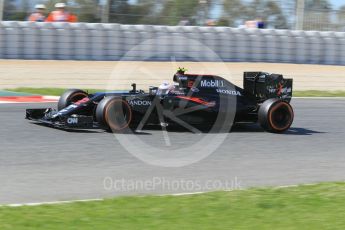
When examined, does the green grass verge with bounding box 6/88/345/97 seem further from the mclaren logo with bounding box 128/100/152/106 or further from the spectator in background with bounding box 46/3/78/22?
the mclaren logo with bounding box 128/100/152/106

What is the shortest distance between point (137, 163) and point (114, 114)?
5.30 feet

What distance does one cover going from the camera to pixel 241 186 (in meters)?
7.07

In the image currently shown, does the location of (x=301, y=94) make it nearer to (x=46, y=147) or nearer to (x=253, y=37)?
(x=253, y=37)

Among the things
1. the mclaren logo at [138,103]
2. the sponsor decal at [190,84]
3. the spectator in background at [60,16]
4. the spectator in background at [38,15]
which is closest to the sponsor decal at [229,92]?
the sponsor decal at [190,84]

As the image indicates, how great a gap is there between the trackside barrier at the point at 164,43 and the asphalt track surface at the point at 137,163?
7.40 m

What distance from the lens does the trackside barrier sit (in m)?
18.2

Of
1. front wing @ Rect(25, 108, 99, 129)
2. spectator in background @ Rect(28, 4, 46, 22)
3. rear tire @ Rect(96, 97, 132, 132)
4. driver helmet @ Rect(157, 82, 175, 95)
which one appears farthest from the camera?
spectator in background @ Rect(28, 4, 46, 22)

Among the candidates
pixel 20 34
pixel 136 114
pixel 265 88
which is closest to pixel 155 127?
pixel 136 114

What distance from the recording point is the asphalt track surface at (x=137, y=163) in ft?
22.0

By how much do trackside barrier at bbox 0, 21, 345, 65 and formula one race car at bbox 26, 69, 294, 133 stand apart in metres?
8.28

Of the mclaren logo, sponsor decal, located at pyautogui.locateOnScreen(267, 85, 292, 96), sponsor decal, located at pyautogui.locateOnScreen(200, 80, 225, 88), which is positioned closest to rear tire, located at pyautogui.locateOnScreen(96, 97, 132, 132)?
the mclaren logo

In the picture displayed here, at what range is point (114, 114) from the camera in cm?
943

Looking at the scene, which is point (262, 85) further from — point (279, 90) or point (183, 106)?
point (183, 106)

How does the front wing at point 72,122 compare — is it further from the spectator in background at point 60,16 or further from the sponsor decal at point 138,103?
the spectator in background at point 60,16
